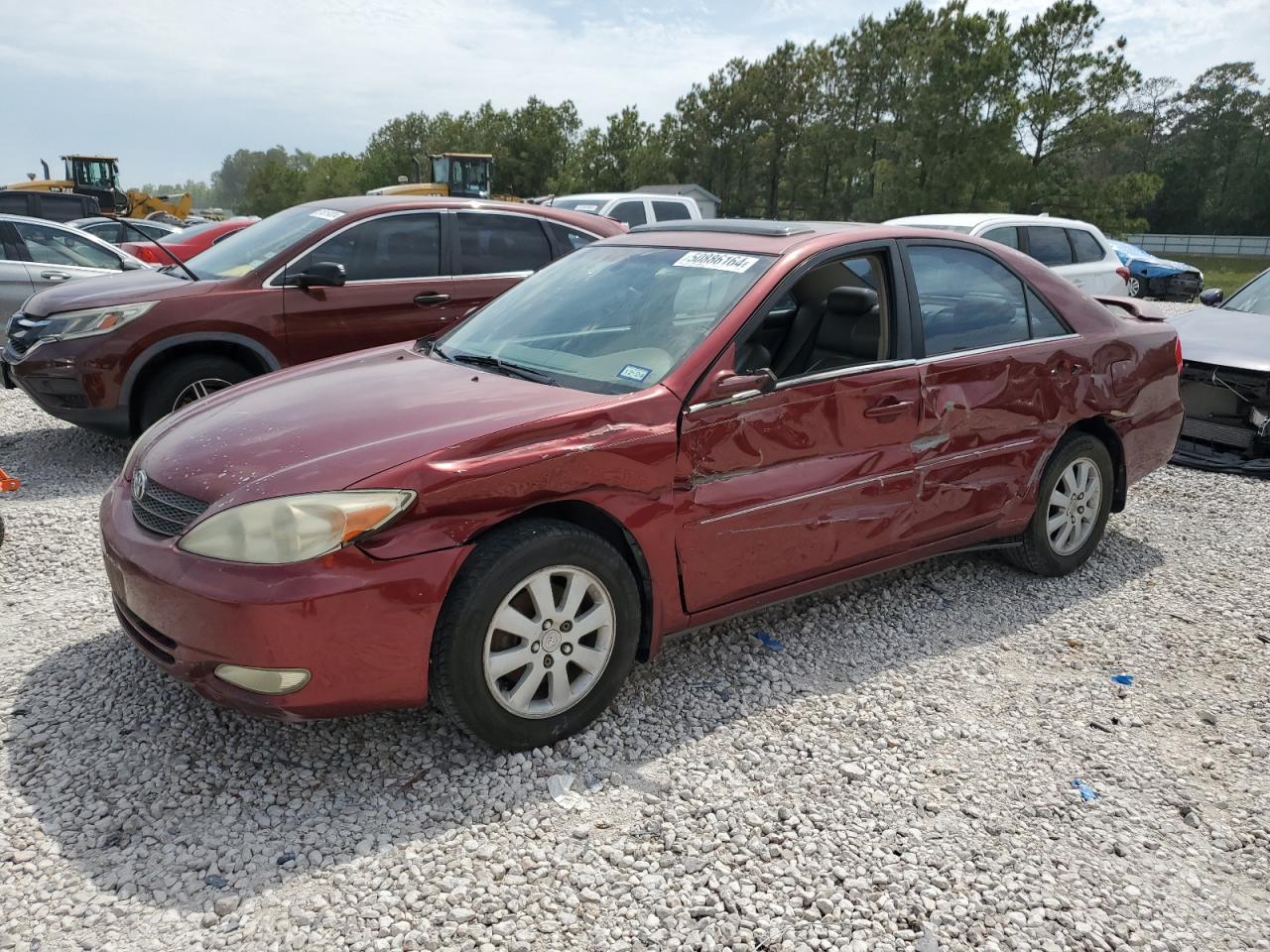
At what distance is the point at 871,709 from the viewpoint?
3.45 metres

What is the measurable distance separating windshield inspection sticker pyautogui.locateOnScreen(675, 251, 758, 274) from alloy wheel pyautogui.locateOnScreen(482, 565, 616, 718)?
140 cm

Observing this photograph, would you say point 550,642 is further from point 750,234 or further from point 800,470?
point 750,234

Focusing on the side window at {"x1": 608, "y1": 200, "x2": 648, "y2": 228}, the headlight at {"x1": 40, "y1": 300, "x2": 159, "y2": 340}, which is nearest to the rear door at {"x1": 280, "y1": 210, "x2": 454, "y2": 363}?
the headlight at {"x1": 40, "y1": 300, "x2": 159, "y2": 340}

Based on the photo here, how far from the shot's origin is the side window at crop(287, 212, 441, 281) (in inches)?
253

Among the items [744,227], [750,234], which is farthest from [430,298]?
[750,234]

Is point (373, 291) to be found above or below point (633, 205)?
below

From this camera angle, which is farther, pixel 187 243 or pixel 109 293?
pixel 187 243

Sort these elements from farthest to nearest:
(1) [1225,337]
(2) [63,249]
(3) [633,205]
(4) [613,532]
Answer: (3) [633,205] → (2) [63,249] → (1) [1225,337] → (4) [613,532]

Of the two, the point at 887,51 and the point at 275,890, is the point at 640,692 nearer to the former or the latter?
the point at 275,890

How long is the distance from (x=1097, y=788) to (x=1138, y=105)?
77593 mm

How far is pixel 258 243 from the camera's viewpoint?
21.8 ft

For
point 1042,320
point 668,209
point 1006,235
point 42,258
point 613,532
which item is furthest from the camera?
point 668,209

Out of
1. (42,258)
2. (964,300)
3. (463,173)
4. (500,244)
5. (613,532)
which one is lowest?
(613,532)

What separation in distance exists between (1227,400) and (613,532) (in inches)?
226
